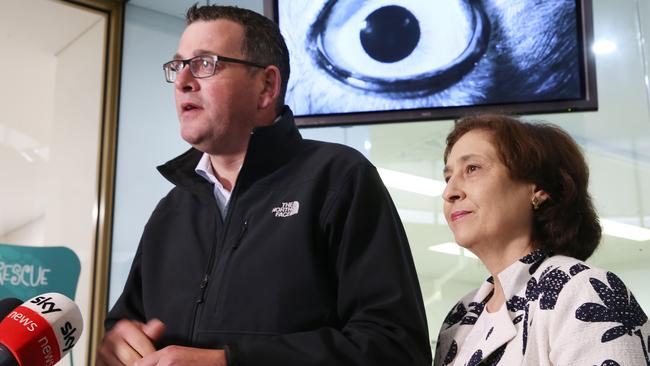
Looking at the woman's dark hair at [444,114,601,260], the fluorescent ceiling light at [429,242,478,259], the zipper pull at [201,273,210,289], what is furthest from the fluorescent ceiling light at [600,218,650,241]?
the zipper pull at [201,273,210,289]

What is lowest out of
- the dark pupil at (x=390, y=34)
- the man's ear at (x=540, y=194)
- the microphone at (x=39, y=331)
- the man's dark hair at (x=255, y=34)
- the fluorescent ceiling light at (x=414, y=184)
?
the microphone at (x=39, y=331)

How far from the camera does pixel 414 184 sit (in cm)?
290

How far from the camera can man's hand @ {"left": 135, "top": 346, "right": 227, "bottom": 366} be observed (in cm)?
112

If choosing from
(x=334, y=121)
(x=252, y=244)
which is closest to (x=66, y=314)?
(x=252, y=244)

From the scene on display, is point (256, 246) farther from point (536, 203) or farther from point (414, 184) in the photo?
point (414, 184)

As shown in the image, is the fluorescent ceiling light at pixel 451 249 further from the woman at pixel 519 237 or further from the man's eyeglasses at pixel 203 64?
the man's eyeglasses at pixel 203 64

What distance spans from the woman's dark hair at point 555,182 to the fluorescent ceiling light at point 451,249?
130cm

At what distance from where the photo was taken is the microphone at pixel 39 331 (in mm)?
1093

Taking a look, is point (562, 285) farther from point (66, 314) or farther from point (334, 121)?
point (334, 121)

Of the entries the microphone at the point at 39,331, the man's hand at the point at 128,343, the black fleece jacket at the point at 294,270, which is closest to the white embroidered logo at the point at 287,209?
the black fleece jacket at the point at 294,270

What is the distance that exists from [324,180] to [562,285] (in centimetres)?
47

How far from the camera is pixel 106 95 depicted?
420cm

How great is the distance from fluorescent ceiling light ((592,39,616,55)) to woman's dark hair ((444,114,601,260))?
131cm

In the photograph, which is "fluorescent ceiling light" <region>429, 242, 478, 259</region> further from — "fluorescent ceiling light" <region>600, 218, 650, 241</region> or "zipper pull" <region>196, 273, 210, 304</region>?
"zipper pull" <region>196, 273, 210, 304</region>
